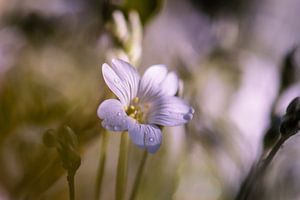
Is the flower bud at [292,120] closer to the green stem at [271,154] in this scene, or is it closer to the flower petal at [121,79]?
the green stem at [271,154]

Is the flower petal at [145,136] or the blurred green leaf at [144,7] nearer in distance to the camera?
the flower petal at [145,136]

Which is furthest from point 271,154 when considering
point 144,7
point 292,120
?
point 144,7

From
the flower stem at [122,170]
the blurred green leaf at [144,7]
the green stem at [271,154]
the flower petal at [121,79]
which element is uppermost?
the blurred green leaf at [144,7]

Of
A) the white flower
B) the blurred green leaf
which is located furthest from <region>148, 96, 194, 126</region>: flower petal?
the blurred green leaf

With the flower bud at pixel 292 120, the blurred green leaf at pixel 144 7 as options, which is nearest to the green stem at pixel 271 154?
the flower bud at pixel 292 120

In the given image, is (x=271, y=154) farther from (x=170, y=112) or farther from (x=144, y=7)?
(x=144, y=7)

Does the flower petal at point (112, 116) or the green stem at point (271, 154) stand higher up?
the flower petal at point (112, 116)

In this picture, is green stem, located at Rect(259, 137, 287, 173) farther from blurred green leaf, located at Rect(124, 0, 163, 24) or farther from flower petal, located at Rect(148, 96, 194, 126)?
blurred green leaf, located at Rect(124, 0, 163, 24)
